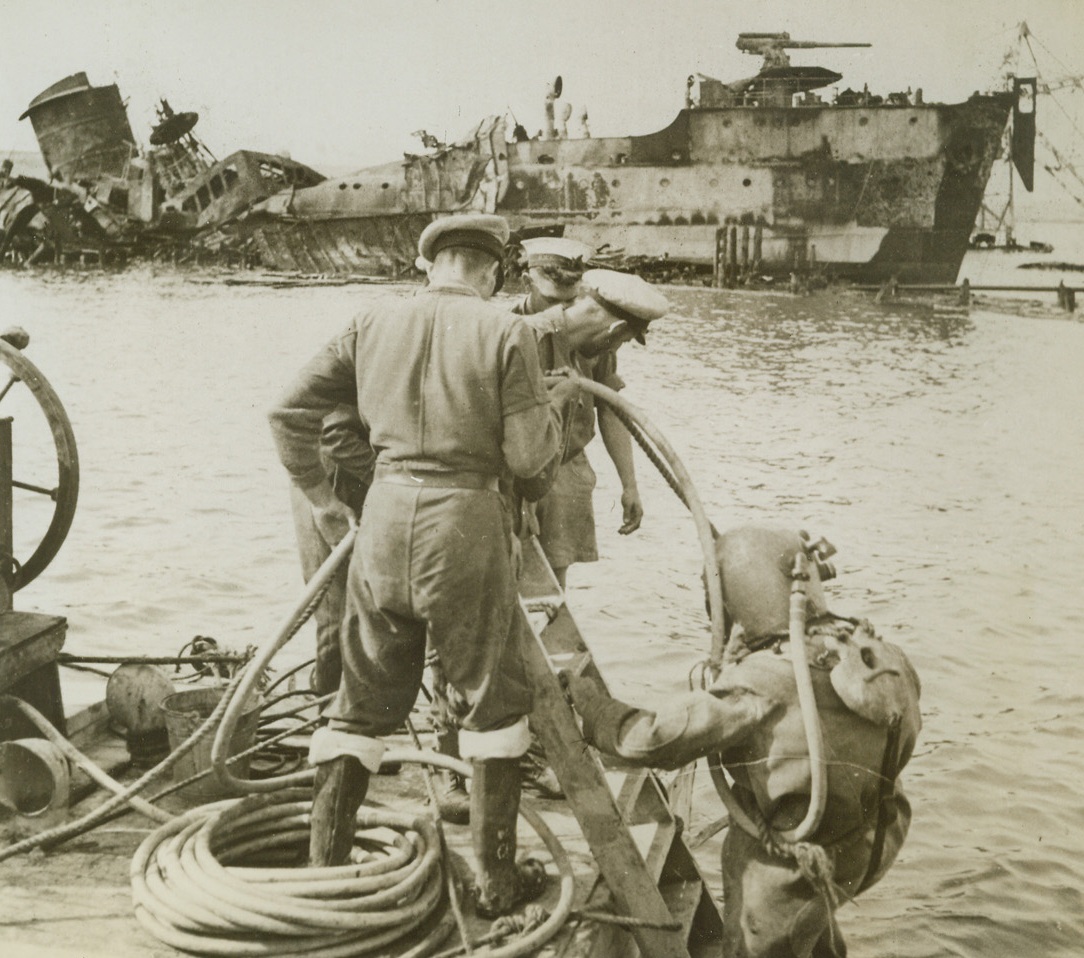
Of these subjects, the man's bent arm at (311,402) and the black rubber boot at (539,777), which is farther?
the black rubber boot at (539,777)

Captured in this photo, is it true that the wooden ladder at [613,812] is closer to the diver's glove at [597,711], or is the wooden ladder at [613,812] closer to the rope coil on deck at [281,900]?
the diver's glove at [597,711]

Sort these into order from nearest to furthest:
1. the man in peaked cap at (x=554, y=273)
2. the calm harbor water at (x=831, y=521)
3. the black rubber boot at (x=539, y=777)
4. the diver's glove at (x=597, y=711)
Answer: the diver's glove at (x=597, y=711), the black rubber boot at (x=539, y=777), the man in peaked cap at (x=554, y=273), the calm harbor water at (x=831, y=521)

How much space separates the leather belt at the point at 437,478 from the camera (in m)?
3.07

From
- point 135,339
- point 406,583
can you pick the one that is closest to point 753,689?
point 406,583

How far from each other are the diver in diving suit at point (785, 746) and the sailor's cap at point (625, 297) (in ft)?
4.67

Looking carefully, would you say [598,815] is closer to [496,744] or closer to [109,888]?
[496,744]

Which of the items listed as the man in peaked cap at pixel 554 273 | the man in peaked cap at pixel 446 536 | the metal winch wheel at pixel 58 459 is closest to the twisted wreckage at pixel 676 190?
the man in peaked cap at pixel 554 273

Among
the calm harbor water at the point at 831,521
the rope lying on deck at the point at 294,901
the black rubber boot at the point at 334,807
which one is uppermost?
the black rubber boot at the point at 334,807

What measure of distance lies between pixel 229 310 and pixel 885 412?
14382 millimetres

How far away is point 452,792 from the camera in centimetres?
412

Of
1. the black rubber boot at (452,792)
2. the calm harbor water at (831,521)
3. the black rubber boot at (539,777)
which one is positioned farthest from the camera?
the calm harbor water at (831,521)

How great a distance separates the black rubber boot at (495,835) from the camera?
3.15 metres

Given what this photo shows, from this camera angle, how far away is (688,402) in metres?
16.2

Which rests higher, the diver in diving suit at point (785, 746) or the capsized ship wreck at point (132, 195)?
the capsized ship wreck at point (132, 195)
